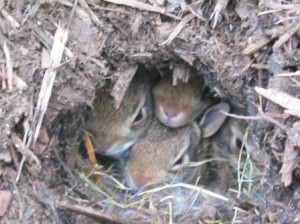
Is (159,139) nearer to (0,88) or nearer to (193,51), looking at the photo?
(193,51)

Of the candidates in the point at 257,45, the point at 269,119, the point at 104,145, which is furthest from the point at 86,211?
the point at 257,45

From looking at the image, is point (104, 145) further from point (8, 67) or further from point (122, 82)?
point (8, 67)

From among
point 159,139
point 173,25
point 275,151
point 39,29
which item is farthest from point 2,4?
point 275,151

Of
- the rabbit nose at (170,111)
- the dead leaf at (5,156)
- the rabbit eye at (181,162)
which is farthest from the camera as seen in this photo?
the rabbit nose at (170,111)

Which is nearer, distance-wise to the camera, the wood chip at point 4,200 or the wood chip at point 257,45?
the wood chip at point 4,200

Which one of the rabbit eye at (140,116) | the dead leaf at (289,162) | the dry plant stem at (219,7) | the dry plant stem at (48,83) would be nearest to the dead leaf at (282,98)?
the dead leaf at (289,162)

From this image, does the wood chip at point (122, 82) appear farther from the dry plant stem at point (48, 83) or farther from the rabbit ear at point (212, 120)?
the rabbit ear at point (212, 120)
